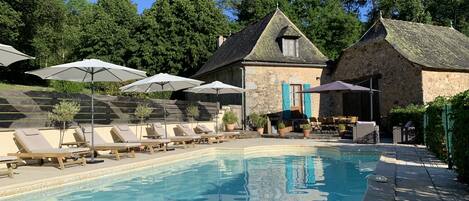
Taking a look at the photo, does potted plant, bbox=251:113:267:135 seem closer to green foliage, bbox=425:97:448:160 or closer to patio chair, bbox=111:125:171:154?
patio chair, bbox=111:125:171:154

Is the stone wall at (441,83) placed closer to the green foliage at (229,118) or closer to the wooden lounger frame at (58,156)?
the green foliage at (229,118)

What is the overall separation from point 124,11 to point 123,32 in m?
4.98

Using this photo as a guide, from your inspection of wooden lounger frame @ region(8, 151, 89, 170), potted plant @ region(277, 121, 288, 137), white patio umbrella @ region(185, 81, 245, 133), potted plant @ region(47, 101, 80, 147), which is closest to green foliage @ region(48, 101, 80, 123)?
potted plant @ region(47, 101, 80, 147)

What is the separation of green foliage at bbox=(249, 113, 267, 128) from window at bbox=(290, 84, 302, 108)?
7.46 feet

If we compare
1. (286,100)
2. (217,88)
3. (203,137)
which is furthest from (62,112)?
(286,100)

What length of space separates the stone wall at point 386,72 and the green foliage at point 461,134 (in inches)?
449

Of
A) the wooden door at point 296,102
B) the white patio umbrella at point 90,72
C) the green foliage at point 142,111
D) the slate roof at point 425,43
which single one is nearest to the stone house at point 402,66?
the slate roof at point 425,43

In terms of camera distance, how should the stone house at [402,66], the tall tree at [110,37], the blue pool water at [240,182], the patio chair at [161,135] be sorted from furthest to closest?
the tall tree at [110,37], the stone house at [402,66], the patio chair at [161,135], the blue pool water at [240,182]

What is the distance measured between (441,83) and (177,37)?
1873cm

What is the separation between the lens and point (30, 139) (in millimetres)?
10227

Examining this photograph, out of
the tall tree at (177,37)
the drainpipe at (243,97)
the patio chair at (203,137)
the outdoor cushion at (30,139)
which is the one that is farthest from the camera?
the tall tree at (177,37)

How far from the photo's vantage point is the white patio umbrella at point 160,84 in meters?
15.3

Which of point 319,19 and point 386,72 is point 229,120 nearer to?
point 386,72

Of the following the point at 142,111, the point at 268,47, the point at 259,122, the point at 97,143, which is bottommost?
the point at 97,143
